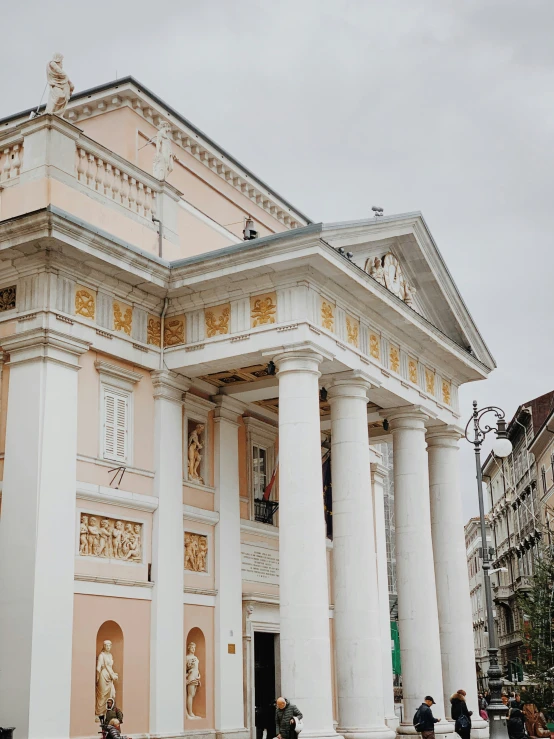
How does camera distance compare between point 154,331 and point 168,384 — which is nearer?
point 168,384

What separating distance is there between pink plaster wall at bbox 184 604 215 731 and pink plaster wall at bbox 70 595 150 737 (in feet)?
4.76

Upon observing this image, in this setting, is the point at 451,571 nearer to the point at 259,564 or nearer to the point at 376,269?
the point at 259,564

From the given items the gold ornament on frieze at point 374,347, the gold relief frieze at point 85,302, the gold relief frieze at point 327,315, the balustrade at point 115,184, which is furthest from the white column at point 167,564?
the gold ornament on frieze at point 374,347

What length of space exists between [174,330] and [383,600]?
1251 centimetres

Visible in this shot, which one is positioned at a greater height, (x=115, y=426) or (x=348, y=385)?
(x=348, y=385)

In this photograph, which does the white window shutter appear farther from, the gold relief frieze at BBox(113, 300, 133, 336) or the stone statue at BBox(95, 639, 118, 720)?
the stone statue at BBox(95, 639, 118, 720)

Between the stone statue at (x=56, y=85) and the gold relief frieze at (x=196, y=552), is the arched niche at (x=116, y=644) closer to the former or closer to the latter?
the gold relief frieze at (x=196, y=552)

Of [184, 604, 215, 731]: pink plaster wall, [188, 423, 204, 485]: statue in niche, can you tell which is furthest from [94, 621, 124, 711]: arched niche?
[188, 423, 204, 485]: statue in niche

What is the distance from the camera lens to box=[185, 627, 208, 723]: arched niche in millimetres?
19391

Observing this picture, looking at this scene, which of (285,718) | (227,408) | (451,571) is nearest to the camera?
(285,718)

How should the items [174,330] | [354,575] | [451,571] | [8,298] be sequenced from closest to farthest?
[8,298], [354,575], [174,330], [451,571]

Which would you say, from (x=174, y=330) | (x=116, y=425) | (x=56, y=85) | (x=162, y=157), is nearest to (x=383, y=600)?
(x=174, y=330)

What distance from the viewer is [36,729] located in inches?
603

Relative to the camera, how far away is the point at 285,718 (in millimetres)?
16281
